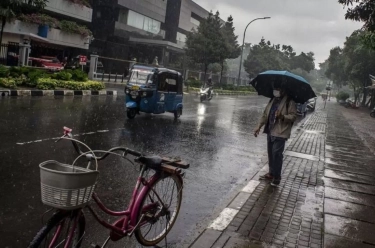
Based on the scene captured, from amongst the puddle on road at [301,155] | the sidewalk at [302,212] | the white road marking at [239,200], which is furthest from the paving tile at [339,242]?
the puddle on road at [301,155]

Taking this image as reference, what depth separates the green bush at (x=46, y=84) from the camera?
61.1ft

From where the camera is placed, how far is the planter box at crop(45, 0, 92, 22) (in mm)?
31391

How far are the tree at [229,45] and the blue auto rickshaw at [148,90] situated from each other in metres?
29.0

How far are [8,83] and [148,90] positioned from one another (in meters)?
7.80

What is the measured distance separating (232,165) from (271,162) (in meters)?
1.38

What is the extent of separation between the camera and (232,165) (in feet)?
27.1

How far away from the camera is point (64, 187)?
245 centimetres

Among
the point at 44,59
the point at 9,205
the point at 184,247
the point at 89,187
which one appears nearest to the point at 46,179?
the point at 89,187

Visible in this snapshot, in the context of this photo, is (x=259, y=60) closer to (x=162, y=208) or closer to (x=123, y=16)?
(x=123, y=16)

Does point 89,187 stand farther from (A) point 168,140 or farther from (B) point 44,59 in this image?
(B) point 44,59

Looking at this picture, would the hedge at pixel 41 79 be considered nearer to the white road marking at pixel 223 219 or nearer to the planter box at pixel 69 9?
the planter box at pixel 69 9

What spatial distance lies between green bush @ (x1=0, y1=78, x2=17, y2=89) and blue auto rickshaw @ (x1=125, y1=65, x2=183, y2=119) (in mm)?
6838

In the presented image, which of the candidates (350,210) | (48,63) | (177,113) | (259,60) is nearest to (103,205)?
(350,210)

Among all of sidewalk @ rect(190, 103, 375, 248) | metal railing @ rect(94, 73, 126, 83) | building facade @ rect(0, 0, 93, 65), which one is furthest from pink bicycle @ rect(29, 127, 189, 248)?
metal railing @ rect(94, 73, 126, 83)
